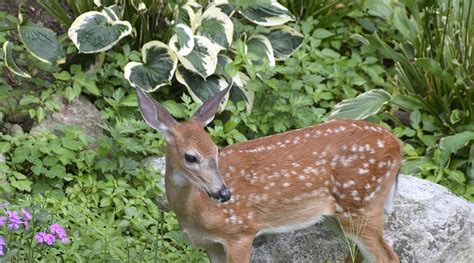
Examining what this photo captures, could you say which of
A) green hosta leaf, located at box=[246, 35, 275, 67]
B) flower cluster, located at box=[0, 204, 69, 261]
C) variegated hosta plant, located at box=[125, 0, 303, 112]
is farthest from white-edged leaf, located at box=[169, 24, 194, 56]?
→ flower cluster, located at box=[0, 204, 69, 261]

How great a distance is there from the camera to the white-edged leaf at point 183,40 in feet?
28.2

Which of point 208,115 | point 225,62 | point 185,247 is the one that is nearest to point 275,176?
point 208,115

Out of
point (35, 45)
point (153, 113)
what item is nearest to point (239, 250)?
point (153, 113)

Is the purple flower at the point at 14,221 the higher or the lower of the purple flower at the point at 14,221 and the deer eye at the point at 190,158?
the lower

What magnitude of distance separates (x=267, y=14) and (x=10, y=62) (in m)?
2.09

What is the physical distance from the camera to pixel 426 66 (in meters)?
8.70

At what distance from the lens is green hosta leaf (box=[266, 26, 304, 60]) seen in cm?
921

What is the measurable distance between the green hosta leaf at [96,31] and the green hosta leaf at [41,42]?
0.46 ft

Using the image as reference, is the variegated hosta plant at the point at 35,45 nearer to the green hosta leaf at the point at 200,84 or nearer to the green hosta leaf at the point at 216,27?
the green hosta leaf at the point at 200,84

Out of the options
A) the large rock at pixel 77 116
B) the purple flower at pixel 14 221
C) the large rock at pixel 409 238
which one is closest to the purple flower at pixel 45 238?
the purple flower at pixel 14 221

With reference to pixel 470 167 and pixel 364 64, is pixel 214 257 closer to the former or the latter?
pixel 470 167

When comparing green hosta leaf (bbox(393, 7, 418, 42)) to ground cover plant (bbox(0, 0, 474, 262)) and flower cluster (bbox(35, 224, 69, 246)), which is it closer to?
ground cover plant (bbox(0, 0, 474, 262))

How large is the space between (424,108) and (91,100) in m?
2.50

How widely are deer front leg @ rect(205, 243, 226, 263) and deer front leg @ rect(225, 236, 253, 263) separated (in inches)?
8.7
